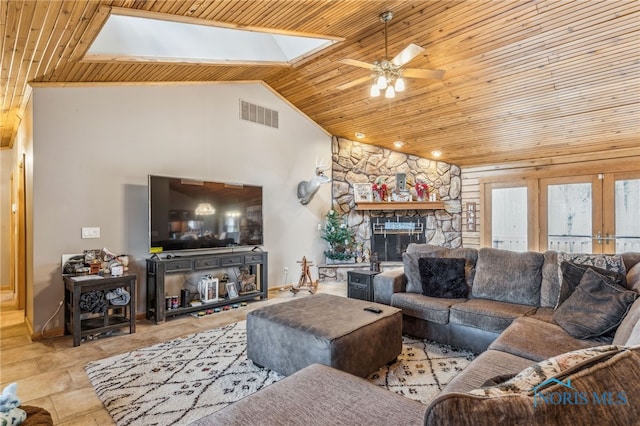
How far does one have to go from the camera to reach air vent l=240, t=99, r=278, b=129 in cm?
559

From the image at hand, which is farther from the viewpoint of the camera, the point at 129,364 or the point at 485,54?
the point at 485,54

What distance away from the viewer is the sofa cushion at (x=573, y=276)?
2.62 m

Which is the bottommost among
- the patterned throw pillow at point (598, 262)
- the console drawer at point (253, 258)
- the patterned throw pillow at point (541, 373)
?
the console drawer at point (253, 258)

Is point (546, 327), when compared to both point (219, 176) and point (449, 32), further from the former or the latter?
point (219, 176)

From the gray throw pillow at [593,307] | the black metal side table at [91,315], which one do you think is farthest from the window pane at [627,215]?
the black metal side table at [91,315]

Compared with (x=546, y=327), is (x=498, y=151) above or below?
above

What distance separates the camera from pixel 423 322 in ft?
11.2

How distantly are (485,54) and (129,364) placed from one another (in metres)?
4.85

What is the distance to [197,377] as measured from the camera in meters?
2.76

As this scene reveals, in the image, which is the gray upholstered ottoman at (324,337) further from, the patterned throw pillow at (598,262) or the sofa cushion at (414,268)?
the patterned throw pillow at (598,262)

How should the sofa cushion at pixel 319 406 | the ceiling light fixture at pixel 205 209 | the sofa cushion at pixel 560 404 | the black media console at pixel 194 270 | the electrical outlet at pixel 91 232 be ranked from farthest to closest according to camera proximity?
the ceiling light fixture at pixel 205 209
the black media console at pixel 194 270
the electrical outlet at pixel 91 232
the sofa cushion at pixel 319 406
the sofa cushion at pixel 560 404

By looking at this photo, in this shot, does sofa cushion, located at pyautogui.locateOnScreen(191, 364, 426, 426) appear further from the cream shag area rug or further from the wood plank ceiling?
the wood plank ceiling

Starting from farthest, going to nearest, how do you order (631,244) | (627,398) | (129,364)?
(631,244)
(129,364)
(627,398)

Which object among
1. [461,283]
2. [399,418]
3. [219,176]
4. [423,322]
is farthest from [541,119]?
[399,418]
